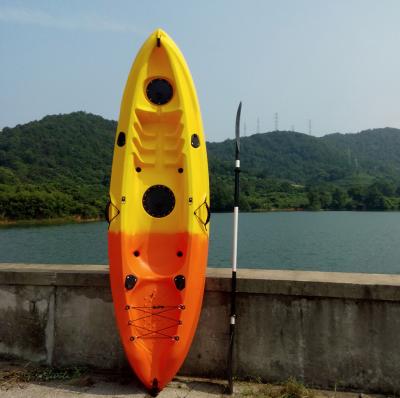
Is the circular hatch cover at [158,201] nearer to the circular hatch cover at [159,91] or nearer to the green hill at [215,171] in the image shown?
the circular hatch cover at [159,91]

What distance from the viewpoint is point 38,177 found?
242 feet

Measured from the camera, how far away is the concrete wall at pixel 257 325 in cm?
350

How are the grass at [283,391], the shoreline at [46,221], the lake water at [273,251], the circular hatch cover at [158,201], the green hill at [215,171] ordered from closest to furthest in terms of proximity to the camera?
the grass at [283,391]
the circular hatch cover at [158,201]
the lake water at [273,251]
the shoreline at [46,221]
the green hill at [215,171]

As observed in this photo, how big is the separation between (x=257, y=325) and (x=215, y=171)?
86.5 metres

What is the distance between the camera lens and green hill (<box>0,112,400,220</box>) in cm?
5931

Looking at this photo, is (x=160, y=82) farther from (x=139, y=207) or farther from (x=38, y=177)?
(x=38, y=177)

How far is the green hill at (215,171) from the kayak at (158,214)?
54.6m

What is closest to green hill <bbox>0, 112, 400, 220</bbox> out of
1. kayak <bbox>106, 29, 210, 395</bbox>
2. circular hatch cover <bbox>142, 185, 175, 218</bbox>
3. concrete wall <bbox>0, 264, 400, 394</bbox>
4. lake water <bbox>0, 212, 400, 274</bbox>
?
lake water <bbox>0, 212, 400, 274</bbox>

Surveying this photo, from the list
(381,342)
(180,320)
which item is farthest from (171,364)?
(381,342)

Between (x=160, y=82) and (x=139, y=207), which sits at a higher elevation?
(x=160, y=82)

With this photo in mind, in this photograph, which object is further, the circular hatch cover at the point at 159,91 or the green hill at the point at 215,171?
the green hill at the point at 215,171

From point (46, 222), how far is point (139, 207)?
56441 mm

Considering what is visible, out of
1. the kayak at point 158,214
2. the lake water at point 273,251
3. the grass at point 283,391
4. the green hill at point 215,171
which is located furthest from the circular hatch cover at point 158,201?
the green hill at point 215,171

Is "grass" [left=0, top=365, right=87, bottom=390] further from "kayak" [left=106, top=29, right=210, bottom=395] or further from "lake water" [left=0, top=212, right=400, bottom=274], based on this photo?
"lake water" [left=0, top=212, right=400, bottom=274]
